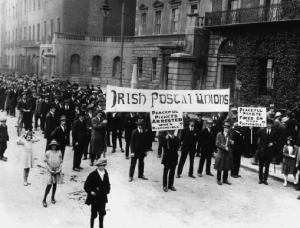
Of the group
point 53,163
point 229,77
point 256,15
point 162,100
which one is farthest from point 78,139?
point 229,77

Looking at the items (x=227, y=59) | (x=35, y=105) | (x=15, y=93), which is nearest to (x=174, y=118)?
(x=35, y=105)

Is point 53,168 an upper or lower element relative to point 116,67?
lower

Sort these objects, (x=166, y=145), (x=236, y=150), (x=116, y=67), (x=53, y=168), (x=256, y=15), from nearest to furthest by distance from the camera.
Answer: (x=53, y=168) → (x=166, y=145) → (x=236, y=150) → (x=256, y=15) → (x=116, y=67)

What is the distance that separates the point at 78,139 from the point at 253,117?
5977mm

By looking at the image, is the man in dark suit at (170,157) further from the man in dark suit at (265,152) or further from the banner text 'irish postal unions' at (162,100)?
the man in dark suit at (265,152)

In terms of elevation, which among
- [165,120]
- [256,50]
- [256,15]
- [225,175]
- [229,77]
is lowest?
[225,175]

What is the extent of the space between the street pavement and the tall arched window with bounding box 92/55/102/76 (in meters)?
36.0

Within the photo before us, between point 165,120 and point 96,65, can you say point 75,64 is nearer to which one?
point 96,65

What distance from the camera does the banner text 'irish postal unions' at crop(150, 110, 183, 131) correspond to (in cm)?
1084

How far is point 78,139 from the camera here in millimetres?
12047

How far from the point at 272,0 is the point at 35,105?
49.7 ft

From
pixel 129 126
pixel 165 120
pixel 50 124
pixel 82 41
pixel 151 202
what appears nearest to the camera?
pixel 151 202

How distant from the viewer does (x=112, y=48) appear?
4650 centimetres

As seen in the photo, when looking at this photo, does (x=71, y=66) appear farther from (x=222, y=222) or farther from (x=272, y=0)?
(x=222, y=222)
